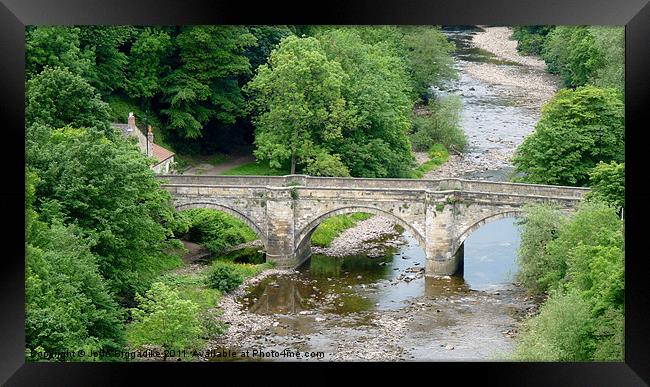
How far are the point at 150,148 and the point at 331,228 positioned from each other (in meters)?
4.87

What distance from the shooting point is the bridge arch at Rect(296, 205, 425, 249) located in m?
27.3

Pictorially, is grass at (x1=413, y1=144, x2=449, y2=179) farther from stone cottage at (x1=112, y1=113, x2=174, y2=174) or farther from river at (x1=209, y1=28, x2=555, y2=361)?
stone cottage at (x1=112, y1=113, x2=174, y2=174)

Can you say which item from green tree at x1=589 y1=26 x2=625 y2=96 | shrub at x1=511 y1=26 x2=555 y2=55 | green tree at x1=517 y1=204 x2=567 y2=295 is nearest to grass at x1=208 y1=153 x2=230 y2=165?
green tree at x1=589 y1=26 x2=625 y2=96

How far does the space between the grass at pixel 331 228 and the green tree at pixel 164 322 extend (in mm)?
8642

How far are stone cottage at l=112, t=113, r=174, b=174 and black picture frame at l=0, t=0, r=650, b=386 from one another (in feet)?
54.8

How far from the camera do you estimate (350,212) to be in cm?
2758

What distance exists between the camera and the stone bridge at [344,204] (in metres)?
26.9

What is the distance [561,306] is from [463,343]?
3881 millimetres

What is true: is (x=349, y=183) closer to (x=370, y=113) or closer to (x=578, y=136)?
(x=578, y=136)

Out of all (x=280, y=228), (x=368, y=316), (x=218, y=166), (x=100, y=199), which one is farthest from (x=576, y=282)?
(x=218, y=166)

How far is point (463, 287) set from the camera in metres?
26.0
